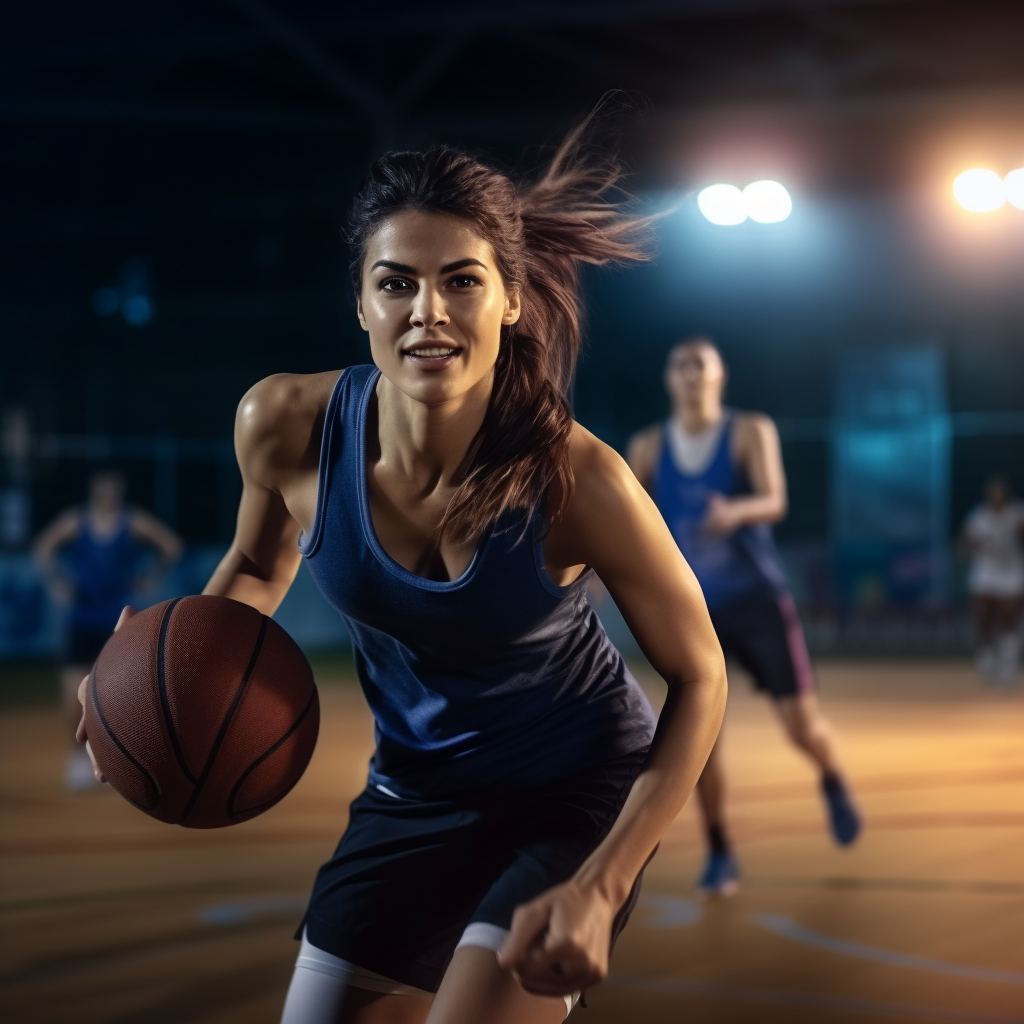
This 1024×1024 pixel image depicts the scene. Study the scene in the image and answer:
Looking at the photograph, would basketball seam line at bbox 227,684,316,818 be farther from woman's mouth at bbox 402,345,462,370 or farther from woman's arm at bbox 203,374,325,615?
woman's mouth at bbox 402,345,462,370

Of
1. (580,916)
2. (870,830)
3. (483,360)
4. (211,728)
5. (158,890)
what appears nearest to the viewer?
(580,916)

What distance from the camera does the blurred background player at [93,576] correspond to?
7227 millimetres

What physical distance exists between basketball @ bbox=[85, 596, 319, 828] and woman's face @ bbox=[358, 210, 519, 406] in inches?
18.4

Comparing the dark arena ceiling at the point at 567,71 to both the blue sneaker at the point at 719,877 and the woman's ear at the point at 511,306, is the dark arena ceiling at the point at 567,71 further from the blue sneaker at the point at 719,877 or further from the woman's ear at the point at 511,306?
the woman's ear at the point at 511,306

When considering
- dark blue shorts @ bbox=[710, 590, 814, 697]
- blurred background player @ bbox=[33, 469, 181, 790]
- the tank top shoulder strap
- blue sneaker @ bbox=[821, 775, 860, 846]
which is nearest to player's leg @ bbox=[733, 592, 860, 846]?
dark blue shorts @ bbox=[710, 590, 814, 697]

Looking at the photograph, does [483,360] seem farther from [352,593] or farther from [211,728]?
[211,728]

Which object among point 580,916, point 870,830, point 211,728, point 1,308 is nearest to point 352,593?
point 211,728

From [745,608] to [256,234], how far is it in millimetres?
13775

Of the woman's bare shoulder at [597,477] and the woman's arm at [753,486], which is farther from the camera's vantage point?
the woman's arm at [753,486]

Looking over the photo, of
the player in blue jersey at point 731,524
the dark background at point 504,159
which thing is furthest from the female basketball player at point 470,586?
the dark background at point 504,159

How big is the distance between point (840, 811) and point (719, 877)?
0.68 m

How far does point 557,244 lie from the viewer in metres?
2.25

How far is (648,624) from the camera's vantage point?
194 cm

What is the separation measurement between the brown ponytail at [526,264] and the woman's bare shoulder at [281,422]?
172 millimetres
